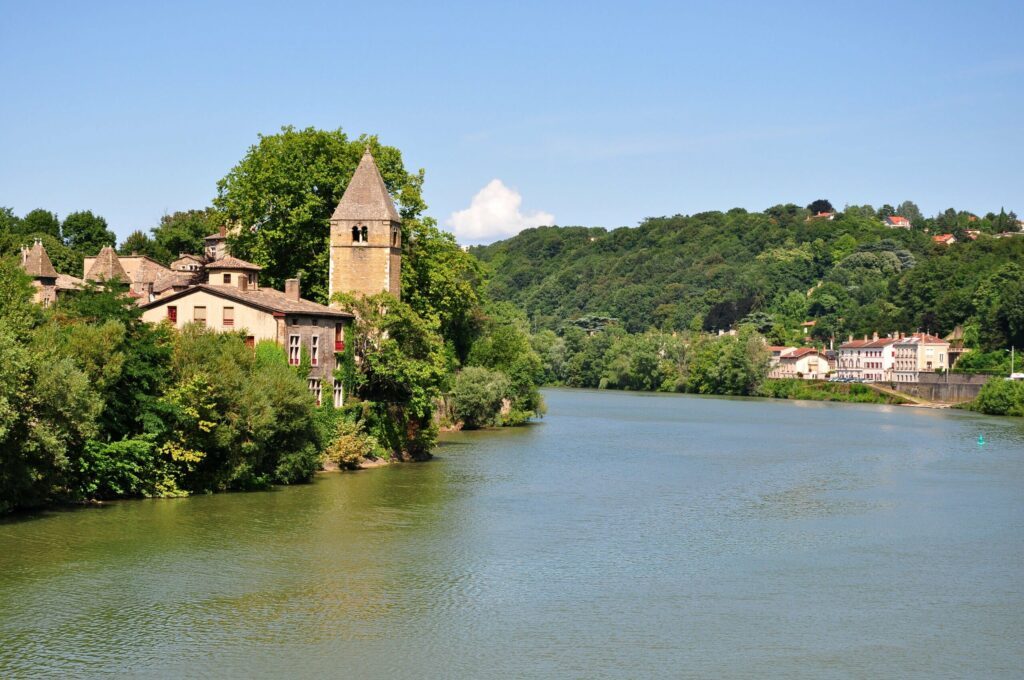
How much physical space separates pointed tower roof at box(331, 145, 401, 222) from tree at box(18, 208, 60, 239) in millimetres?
39883

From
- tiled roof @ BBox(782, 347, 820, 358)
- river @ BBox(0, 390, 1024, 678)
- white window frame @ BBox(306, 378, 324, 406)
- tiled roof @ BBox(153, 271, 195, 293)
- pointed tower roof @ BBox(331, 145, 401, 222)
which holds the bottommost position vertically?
river @ BBox(0, 390, 1024, 678)

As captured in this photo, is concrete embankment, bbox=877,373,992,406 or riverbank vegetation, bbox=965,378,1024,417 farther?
concrete embankment, bbox=877,373,992,406

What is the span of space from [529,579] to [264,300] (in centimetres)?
2002

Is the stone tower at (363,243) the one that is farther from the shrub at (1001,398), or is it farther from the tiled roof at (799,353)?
the tiled roof at (799,353)

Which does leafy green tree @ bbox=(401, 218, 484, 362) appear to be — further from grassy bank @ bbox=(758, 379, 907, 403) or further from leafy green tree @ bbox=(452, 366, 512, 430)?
grassy bank @ bbox=(758, 379, 907, 403)

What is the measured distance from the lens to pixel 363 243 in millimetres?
47844

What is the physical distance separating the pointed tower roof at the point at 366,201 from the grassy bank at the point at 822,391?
73.0m

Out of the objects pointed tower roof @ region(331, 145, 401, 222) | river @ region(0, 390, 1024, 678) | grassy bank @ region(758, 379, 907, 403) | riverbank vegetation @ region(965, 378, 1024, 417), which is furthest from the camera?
grassy bank @ region(758, 379, 907, 403)

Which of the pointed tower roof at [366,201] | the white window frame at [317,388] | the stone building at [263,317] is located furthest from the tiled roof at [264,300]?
the pointed tower roof at [366,201]

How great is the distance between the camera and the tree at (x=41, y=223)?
264 ft

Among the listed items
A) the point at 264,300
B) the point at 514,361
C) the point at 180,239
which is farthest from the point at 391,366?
the point at 180,239

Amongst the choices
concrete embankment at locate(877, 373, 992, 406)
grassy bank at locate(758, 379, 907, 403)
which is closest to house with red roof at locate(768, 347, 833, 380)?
grassy bank at locate(758, 379, 907, 403)

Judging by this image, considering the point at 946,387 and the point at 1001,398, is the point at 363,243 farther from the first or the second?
the point at 946,387

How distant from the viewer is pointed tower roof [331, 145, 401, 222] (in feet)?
157
